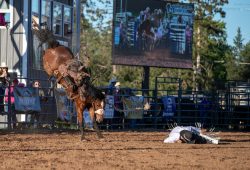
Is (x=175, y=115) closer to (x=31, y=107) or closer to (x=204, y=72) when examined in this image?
(x=31, y=107)

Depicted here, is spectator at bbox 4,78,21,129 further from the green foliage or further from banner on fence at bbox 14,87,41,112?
the green foliage

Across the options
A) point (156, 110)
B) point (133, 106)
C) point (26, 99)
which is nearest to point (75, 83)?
point (26, 99)

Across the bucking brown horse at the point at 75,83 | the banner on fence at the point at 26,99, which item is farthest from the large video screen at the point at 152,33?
the bucking brown horse at the point at 75,83

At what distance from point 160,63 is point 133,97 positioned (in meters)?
4.39

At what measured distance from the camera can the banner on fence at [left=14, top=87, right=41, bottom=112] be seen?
18.9 meters

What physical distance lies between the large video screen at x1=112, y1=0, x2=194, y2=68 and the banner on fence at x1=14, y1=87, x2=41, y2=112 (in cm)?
592

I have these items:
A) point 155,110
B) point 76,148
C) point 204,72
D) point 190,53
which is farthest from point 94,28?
point 76,148

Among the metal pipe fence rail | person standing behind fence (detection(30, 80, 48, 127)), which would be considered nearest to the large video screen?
the metal pipe fence rail

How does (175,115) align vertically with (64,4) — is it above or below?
below

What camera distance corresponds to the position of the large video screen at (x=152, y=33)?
983 inches

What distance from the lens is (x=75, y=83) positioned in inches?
558

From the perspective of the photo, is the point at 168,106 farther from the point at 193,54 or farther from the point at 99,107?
the point at 193,54

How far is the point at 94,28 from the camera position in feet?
203

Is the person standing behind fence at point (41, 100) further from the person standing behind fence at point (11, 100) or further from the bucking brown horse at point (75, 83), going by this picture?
the bucking brown horse at point (75, 83)
